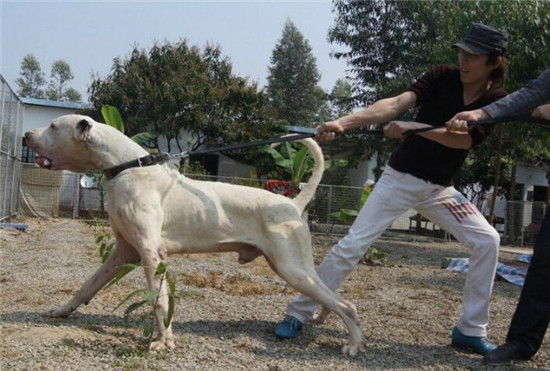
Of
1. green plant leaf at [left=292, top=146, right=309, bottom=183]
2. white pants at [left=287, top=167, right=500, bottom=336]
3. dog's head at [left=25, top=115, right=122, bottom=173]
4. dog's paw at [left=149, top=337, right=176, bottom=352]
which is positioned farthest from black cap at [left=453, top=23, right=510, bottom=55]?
green plant leaf at [left=292, top=146, right=309, bottom=183]

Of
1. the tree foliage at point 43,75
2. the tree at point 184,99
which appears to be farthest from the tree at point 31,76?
the tree at point 184,99

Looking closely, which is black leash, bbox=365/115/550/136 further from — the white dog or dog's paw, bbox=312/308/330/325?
dog's paw, bbox=312/308/330/325

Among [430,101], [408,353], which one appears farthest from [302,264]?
[430,101]

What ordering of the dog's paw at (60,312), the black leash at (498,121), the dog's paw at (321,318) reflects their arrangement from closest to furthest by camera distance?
the black leash at (498,121) → the dog's paw at (60,312) → the dog's paw at (321,318)

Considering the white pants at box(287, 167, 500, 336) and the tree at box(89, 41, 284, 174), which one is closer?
the white pants at box(287, 167, 500, 336)

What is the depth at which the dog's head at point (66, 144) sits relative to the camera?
170 inches

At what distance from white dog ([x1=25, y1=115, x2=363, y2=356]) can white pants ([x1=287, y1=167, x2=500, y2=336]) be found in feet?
0.85

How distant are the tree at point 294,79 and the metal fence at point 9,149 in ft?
121

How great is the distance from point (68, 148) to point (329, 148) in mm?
24073

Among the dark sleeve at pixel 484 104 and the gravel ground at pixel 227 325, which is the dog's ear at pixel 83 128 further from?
the dark sleeve at pixel 484 104

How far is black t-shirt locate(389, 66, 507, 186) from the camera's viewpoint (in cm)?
443

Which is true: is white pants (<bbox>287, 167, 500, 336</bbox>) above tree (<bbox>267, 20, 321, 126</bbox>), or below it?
below

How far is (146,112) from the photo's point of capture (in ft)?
79.4

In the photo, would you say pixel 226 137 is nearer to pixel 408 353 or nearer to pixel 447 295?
pixel 447 295
